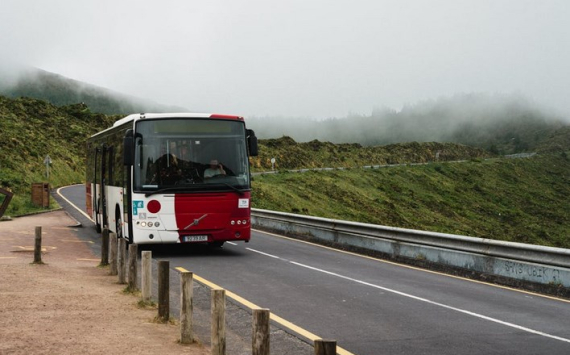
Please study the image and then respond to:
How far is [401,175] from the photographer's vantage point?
273ft

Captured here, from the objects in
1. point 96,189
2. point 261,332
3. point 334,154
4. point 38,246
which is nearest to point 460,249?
point 38,246

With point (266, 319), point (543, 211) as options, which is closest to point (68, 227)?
point (266, 319)

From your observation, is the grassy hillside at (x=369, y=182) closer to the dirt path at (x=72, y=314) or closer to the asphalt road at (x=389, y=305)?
the dirt path at (x=72, y=314)

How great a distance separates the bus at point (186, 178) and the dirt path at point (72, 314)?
1738mm

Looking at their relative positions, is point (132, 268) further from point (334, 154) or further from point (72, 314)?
point (334, 154)

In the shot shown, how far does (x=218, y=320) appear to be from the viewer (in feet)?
22.5

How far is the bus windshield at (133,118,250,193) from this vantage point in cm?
1603

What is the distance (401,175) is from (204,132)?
68527 mm

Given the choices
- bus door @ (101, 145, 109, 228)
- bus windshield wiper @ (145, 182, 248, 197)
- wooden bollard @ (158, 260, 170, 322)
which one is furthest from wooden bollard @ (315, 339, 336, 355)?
bus door @ (101, 145, 109, 228)

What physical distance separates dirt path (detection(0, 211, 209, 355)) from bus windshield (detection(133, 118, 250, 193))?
244cm

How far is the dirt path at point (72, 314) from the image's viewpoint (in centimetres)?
759

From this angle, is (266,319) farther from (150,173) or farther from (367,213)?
(367,213)

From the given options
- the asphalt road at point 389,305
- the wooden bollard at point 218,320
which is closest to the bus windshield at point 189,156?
the asphalt road at point 389,305

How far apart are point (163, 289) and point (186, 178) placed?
7.41m
